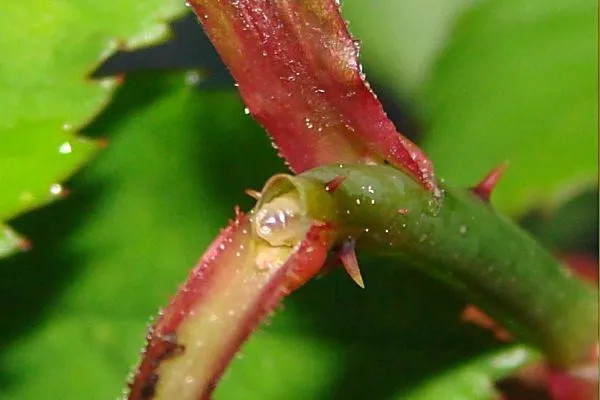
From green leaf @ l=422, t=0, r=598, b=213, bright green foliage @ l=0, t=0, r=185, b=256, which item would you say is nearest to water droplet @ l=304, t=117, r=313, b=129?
bright green foliage @ l=0, t=0, r=185, b=256

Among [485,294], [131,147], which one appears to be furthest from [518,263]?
[131,147]

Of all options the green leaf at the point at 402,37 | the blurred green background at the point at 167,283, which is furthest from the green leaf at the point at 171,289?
the green leaf at the point at 402,37

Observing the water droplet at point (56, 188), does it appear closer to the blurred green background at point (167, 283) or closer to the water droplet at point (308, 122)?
the blurred green background at point (167, 283)

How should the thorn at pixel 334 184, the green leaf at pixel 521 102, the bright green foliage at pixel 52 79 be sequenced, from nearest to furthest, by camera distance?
the thorn at pixel 334 184 → the bright green foliage at pixel 52 79 → the green leaf at pixel 521 102

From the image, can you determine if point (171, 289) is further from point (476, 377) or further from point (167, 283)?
point (476, 377)

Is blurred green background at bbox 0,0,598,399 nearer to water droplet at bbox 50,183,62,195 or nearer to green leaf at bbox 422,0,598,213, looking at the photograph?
water droplet at bbox 50,183,62,195

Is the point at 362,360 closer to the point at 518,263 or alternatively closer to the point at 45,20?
the point at 518,263
